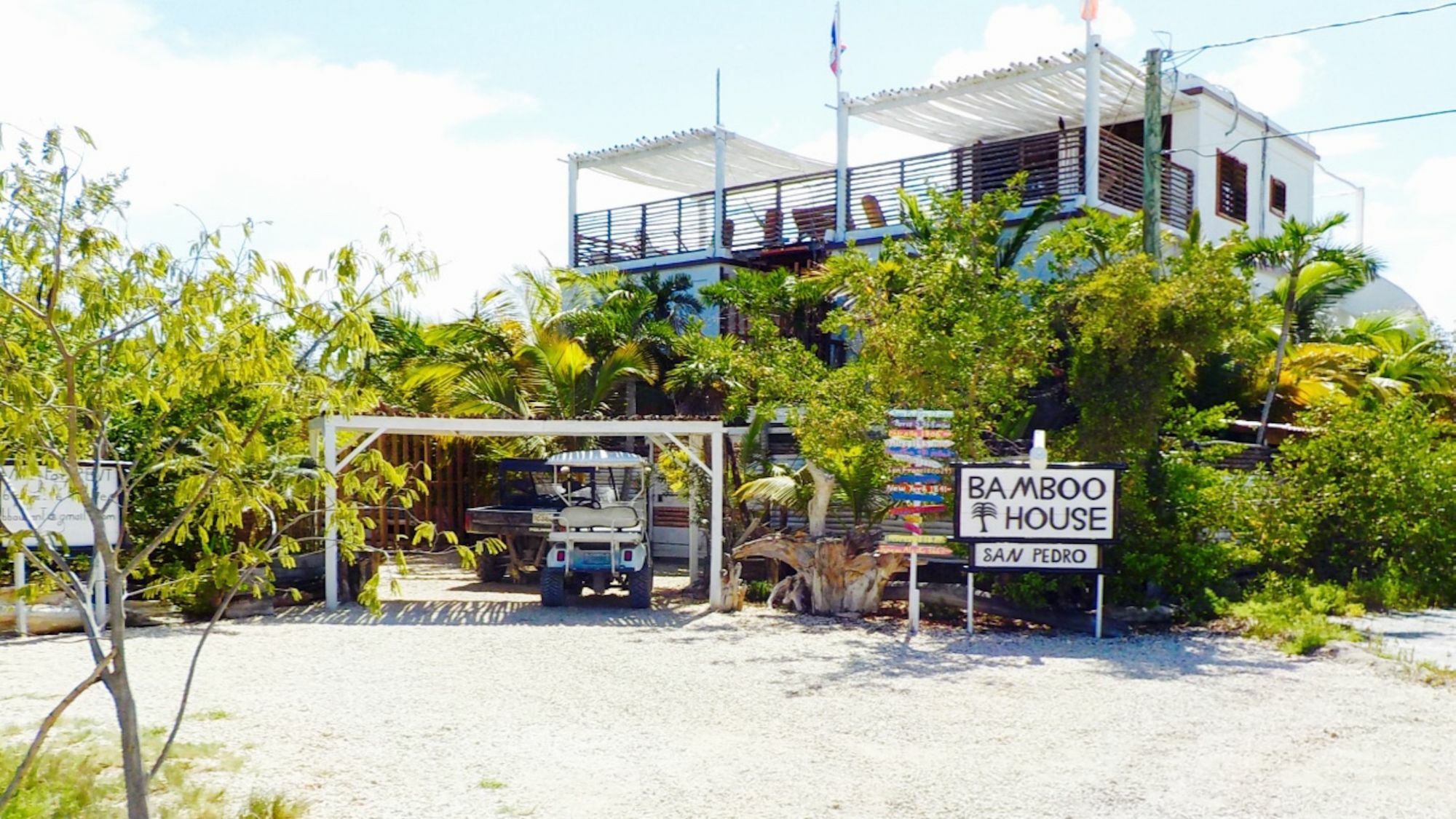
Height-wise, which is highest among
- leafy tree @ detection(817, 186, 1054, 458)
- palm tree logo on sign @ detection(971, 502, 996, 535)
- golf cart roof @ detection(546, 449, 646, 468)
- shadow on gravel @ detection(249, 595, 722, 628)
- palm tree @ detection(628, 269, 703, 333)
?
palm tree @ detection(628, 269, 703, 333)

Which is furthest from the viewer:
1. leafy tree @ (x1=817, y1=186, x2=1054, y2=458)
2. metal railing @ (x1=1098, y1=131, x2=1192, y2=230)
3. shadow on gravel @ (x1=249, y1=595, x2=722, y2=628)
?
metal railing @ (x1=1098, y1=131, x2=1192, y2=230)

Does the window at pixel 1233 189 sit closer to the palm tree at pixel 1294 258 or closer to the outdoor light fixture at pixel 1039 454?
the palm tree at pixel 1294 258

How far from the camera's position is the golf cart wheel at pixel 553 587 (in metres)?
13.1

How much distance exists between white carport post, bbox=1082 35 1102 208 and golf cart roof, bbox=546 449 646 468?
314 inches

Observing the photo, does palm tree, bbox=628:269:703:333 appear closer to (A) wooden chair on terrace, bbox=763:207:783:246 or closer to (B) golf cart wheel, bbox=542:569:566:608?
(A) wooden chair on terrace, bbox=763:207:783:246

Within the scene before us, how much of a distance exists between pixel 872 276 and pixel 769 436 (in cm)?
357

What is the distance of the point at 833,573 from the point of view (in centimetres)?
1274

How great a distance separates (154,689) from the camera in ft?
28.3

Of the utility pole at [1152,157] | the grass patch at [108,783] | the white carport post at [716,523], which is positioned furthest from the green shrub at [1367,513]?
the grass patch at [108,783]

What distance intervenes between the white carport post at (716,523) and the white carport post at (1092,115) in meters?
7.34

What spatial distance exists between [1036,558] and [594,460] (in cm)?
503

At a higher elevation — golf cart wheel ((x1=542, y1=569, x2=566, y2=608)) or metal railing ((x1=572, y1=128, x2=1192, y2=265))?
metal railing ((x1=572, y1=128, x2=1192, y2=265))

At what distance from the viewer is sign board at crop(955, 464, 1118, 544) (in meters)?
11.5

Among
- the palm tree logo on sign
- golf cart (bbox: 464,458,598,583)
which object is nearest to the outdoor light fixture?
the palm tree logo on sign
